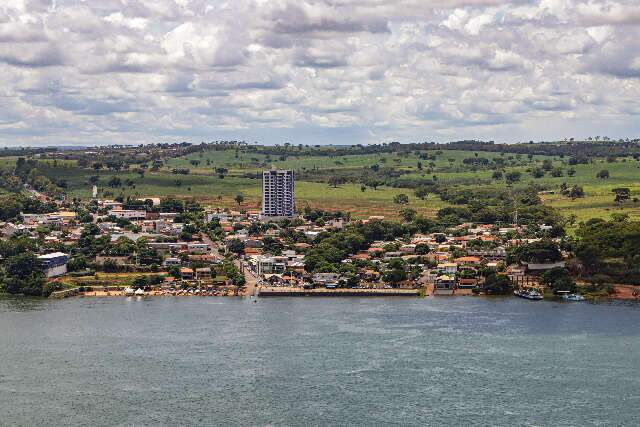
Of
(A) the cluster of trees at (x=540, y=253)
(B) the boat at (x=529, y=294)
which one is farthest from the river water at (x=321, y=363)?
(A) the cluster of trees at (x=540, y=253)

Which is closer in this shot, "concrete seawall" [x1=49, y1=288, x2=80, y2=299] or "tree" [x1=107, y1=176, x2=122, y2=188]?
"concrete seawall" [x1=49, y1=288, x2=80, y2=299]

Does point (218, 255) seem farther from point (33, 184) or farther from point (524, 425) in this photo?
point (33, 184)

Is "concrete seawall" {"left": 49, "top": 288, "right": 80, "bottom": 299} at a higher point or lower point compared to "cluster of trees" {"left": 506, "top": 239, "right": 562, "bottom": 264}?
lower

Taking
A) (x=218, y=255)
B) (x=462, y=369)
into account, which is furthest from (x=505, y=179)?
(x=462, y=369)

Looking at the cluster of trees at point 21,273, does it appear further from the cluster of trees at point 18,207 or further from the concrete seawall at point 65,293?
the cluster of trees at point 18,207

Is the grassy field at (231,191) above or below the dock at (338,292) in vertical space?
above

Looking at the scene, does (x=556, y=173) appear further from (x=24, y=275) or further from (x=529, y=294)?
(x=24, y=275)

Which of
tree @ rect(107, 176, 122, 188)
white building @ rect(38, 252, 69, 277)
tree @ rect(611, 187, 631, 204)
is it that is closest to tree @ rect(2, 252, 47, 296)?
white building @ rect(38, 252, 69, 277)

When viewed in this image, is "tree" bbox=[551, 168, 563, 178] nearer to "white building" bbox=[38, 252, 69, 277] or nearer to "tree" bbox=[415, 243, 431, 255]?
"tree" bbox=[415, 243, 431, 255]
